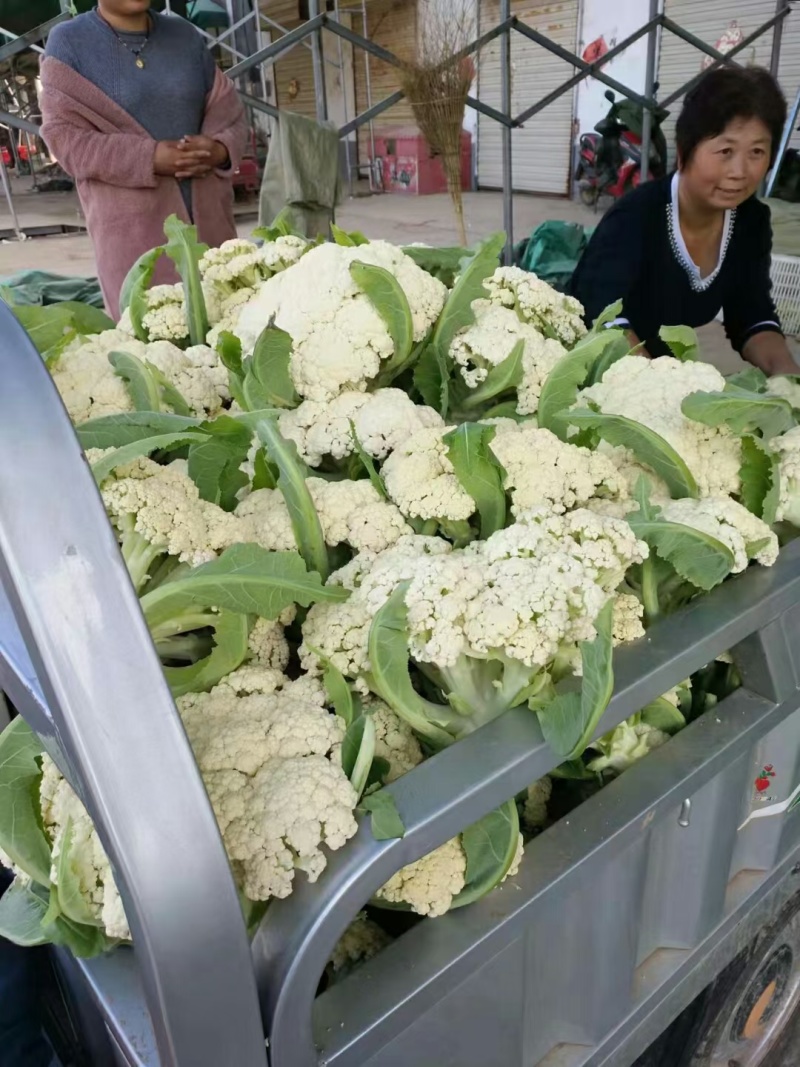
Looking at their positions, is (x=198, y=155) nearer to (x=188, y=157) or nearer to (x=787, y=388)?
(x=188, y=157)

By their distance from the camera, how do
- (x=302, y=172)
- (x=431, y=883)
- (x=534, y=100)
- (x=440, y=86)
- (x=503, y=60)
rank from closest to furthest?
(x=431, y=883) → (x=302, y=172) → (x=503, y=60) → (x=440, y=86) → (x=534, y=100)

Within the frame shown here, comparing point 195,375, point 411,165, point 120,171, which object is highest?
point 411,165

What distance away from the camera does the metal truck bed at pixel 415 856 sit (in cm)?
41

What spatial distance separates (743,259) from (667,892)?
1870 mm

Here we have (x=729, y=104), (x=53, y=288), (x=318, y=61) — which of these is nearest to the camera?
(x=729, y=104)

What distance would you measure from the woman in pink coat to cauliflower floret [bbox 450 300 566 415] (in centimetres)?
150

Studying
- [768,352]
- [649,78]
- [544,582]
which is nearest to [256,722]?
[544,582]

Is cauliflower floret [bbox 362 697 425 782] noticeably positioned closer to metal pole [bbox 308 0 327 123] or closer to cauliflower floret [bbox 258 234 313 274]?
cauliflower floret [bbox 258 234 313 274]

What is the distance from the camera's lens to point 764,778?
97 cm

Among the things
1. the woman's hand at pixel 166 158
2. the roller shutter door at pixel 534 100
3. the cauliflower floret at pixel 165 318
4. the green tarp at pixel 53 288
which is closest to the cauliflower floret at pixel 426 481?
the cauliflower floret at pixel 165 318

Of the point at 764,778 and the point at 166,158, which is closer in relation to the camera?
the point at 764,778

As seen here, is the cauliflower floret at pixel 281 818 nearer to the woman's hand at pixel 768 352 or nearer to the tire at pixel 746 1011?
the tire at pixel 746 1011

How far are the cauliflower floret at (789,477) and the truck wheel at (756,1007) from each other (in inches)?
25.2

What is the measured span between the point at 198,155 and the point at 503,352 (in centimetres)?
158
